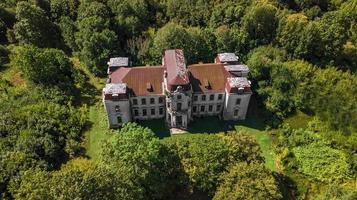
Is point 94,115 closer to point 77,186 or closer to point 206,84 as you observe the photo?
point 206,84

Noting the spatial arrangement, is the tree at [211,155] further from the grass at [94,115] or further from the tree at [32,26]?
the tree at [32,26]

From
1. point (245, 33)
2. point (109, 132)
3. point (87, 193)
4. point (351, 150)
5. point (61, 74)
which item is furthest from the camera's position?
point (245, 33)

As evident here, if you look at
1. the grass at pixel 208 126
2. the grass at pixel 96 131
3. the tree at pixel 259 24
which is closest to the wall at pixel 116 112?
the grass at pixel 96 131

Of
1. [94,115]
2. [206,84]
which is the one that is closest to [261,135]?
[206,84]

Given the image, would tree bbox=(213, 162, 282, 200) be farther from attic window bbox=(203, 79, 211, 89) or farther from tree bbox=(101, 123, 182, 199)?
attic window bbox=(203, 79, 211, 89)

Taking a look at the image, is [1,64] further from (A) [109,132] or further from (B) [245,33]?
(B) [245,33]

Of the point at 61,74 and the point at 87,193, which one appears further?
the point at 61,74

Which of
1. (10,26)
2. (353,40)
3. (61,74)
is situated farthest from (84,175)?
(353,40)
